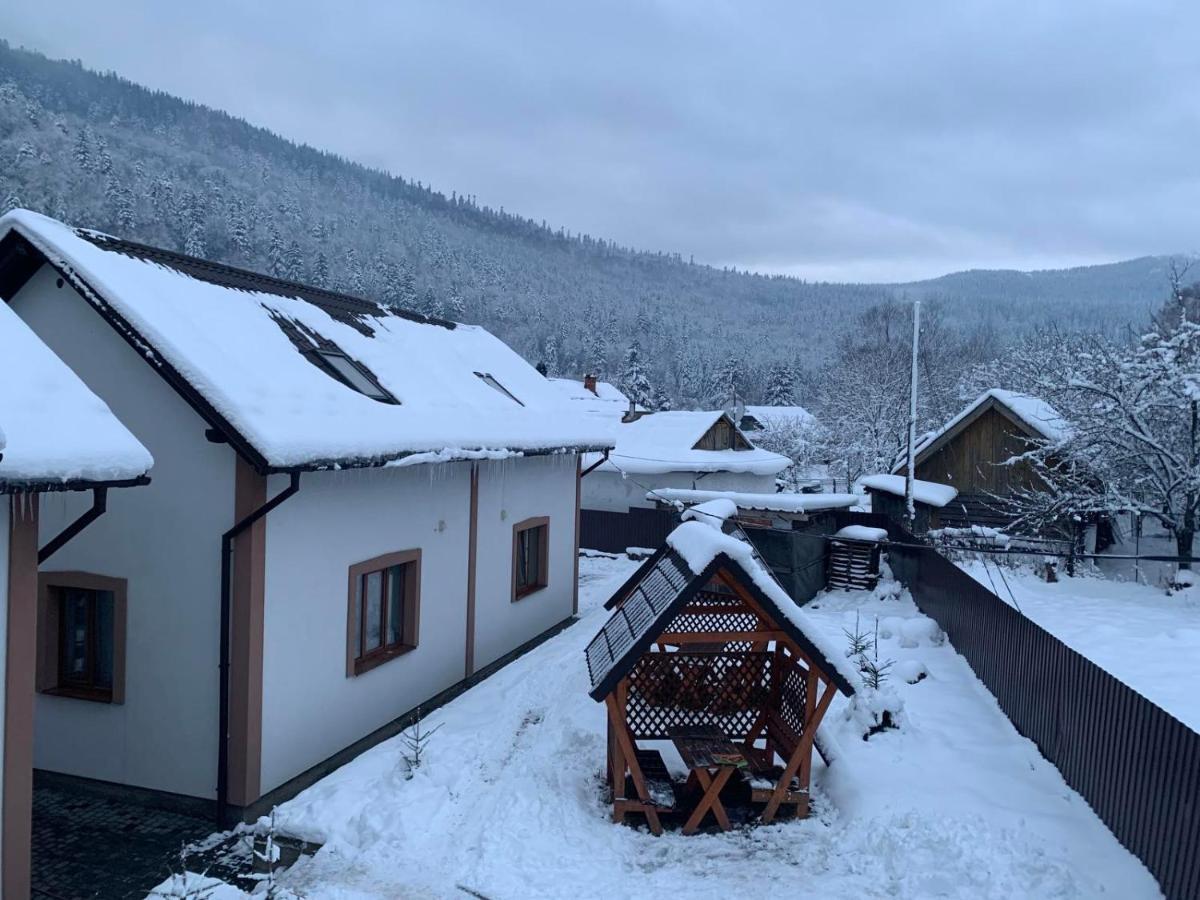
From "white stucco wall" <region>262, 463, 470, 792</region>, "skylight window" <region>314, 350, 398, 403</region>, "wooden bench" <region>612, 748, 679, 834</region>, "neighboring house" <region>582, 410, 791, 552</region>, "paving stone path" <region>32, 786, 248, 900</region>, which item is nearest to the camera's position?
"paving stone path" <region>32, 786, 248, 900</region>

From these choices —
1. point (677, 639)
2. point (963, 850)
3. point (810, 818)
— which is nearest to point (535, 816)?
point (677, 639)

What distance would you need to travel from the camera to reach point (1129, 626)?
14133 mm

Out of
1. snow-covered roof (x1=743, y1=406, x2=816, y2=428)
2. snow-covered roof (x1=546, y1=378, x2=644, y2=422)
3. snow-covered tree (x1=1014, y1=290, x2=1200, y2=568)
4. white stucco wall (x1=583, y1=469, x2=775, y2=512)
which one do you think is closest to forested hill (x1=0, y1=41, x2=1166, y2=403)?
snow-covered roof (x1=743, y1=406, x2=816, y2=428)

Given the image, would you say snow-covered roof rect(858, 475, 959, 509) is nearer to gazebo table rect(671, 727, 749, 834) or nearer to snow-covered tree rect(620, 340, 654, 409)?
gazebo table rect(671, 727, 749, 834)

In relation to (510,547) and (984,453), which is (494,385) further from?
(984,453)

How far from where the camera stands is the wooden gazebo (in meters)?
7.33

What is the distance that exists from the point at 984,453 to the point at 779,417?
32.3 m

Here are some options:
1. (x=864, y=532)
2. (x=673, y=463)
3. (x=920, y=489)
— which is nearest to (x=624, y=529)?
(x=673, y=463)

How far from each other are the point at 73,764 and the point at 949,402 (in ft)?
146

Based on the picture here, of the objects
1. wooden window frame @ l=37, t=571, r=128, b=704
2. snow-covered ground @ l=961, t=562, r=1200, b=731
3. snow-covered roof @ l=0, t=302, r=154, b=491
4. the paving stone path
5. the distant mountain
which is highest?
the distant mountain

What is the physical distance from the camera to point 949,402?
44.5 meters

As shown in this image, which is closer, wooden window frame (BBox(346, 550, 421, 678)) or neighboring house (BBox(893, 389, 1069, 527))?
wooden window frame (BBox(346, 550, 421, 678))

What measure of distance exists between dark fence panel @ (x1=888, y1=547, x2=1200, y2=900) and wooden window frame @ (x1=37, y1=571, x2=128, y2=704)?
903 centimetres

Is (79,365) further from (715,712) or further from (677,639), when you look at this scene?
(715,712)
